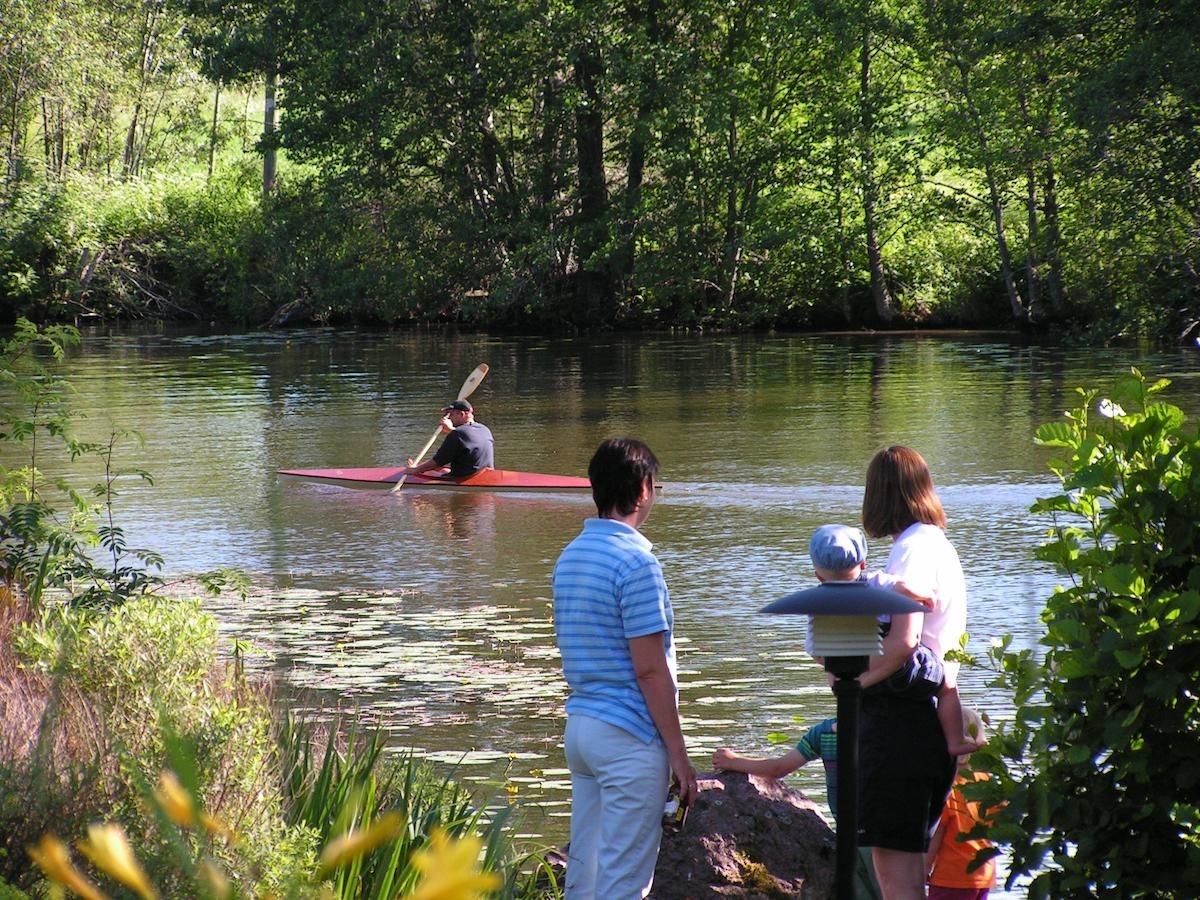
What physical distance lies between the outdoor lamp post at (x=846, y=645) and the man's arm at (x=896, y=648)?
2.64ft

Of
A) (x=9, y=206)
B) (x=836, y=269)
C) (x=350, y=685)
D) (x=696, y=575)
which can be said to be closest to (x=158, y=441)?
(x=696, y=575)

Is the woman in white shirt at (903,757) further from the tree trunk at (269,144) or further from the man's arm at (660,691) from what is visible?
the tree trunk at (269,144)

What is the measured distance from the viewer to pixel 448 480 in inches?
619

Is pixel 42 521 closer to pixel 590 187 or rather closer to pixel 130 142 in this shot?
pixel 590 187

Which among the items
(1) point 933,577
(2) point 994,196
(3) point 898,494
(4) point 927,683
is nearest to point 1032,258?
(2) point 994,196

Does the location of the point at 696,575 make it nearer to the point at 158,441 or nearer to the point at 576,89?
the point at 158,441

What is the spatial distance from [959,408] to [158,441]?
10.7 metres

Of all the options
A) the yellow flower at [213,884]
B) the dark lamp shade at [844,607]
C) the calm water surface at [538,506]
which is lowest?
the calm water surface at [538,506]

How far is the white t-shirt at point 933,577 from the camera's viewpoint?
14.0 ft

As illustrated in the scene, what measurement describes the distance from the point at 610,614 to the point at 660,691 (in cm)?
24

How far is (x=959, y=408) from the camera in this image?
2088cm

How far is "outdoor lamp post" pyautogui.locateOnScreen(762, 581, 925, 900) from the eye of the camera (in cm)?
322

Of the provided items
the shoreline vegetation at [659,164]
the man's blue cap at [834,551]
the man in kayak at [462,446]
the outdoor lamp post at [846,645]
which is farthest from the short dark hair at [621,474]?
the shoreline vegetation at [659,164]

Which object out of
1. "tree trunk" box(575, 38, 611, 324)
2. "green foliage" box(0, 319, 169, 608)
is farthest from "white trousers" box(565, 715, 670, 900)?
"tree trunk" box(575, 38, 611, 324)
